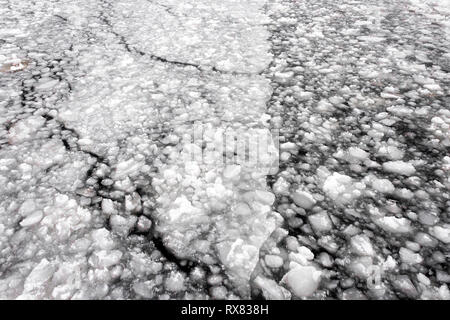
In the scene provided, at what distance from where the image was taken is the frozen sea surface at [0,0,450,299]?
1.14 meters

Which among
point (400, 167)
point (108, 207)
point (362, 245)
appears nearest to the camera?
point (362, 245)

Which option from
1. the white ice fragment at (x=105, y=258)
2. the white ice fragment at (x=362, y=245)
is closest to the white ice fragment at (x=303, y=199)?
the white ice fragment at (x=362, y=245)

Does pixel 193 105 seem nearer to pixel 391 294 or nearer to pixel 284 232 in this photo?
pixel 284 232

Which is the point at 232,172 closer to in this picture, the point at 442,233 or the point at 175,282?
the point at 175,282

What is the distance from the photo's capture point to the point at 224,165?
1.58 meters

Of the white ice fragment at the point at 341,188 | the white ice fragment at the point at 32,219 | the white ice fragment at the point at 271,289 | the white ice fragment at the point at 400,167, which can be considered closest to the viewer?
the white ice fragment at the point at 271,289

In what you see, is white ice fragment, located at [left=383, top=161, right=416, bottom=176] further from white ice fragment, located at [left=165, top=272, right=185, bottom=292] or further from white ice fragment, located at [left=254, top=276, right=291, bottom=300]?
white ice fragment, located at [left=165, top=272, right=185, bottom=292]

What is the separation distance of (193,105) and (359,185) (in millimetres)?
1079

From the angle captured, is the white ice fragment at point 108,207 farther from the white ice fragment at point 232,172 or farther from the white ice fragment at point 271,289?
the white ice fragment at point 271,289

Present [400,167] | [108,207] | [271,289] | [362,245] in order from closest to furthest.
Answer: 1. [271,289]
2. [362,245]
3. [108,207]
4. [400,167]

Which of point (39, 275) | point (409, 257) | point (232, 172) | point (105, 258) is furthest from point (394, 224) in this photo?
point (39, 275)

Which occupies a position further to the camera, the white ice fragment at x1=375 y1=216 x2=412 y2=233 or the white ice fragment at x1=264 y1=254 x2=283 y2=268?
the white ice fragment at x1=375 y1=216 x2=412 y2=233

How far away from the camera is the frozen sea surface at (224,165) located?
1.14 metres

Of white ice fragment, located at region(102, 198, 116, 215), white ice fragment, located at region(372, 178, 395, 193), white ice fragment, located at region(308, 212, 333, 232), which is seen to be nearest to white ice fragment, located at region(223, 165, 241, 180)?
white ice fragment, located at region(308, 212, 333, 232)
